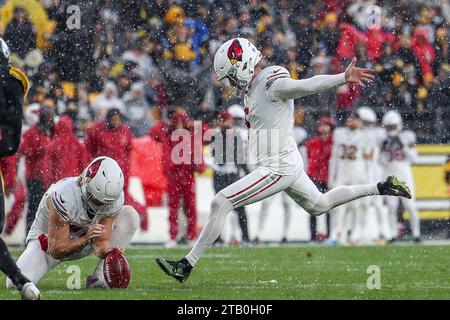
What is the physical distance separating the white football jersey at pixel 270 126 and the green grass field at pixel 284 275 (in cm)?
91

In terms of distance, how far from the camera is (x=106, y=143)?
1375 centimetres

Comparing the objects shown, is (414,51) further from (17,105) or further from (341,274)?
(17,105)

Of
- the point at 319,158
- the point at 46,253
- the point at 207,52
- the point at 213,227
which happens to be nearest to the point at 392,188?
the point at 213,227

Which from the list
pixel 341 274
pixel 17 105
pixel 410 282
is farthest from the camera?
pixel 341 274

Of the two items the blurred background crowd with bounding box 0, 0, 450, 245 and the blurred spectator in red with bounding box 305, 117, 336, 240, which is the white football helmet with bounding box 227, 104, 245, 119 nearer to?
the blurred background crowd with bounding box 0, 0, 450, 245

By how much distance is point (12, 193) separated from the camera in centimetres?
1415

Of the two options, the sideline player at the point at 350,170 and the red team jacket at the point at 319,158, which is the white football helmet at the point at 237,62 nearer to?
the sideline player at the point at 350,170

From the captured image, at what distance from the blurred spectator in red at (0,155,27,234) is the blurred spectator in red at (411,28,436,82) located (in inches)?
241

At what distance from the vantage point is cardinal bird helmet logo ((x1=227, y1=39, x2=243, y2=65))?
8609mm

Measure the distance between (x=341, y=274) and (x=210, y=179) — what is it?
216 inches

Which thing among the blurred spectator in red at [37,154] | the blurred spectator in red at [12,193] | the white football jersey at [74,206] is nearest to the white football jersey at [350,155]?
the blurred spectator in red at [37,154]

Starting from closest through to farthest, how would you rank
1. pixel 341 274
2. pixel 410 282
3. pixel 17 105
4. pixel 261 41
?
pixel 17 105, pixel 410 282, pixel 341 274, pixel 261 41

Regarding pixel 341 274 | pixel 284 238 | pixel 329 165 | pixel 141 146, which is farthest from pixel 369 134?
pixel 341 274

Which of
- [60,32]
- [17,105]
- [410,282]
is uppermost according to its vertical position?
[60,32]
